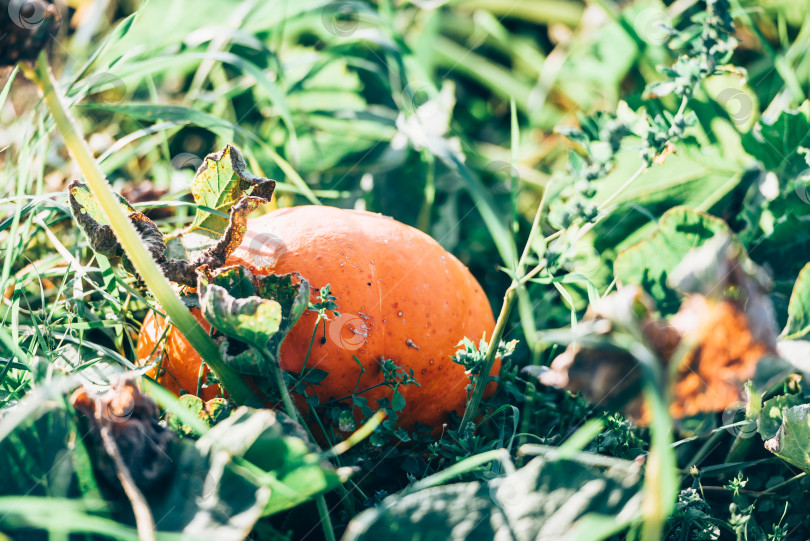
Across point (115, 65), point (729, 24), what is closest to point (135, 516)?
point (115, 65)

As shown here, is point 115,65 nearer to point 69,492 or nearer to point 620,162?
point 69,492

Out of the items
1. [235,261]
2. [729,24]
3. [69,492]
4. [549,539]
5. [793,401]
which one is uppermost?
[729,24]

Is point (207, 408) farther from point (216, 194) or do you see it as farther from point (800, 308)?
point (800, 308)

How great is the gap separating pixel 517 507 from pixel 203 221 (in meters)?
0.76

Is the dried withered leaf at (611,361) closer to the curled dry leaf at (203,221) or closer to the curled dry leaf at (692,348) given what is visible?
the curled dry leaf at (692,348)

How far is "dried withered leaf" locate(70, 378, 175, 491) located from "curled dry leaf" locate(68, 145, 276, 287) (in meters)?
0.28

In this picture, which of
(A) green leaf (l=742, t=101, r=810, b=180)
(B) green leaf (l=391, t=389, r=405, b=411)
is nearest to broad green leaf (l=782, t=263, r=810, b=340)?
(A) green leaf (l=742, t=101, r=810, b=180)

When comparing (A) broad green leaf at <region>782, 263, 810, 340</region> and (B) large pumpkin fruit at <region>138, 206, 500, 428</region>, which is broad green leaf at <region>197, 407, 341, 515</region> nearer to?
(B) large pumpkin fruit at <region>138, 206, 500, 428</region>

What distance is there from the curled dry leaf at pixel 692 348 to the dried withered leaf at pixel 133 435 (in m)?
0.55

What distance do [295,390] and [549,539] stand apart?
0.49 m

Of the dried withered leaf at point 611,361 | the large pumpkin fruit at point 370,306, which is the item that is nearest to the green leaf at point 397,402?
the large pumpkin fruit at point 370,306

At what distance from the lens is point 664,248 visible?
105 cm

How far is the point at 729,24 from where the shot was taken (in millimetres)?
1301

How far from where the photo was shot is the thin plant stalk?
39.4 inches
